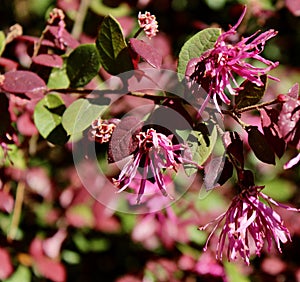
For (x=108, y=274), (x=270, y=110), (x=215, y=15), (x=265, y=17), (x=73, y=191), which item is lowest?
(x=108, y=274)

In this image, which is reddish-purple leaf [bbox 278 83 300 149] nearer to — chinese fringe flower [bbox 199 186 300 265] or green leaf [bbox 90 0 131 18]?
chinese fringe flower [bbox 199 186 300 265]

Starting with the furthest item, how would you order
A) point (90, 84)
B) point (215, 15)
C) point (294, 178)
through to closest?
1. point (215, 15)
2. point (294, 178)
3. point (90, 84)

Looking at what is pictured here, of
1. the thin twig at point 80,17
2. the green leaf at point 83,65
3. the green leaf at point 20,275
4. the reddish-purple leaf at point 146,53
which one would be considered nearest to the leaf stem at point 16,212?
the green leaf at point 20,275

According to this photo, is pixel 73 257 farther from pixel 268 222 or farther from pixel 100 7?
pixel 268 222

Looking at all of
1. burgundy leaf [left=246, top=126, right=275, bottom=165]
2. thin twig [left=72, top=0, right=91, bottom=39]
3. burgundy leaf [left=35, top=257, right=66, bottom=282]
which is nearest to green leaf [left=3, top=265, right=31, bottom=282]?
burgundy leaf [left=35, top=257, right=66, bottom=282]

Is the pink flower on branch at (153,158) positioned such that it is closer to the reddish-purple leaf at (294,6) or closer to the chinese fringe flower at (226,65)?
the chinese fringe flower at (226,65)

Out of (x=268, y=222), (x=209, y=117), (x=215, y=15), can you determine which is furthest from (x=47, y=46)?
(x=215, y=15)

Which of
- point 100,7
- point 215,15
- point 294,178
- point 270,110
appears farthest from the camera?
point 215,15

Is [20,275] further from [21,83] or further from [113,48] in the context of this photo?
[113,48]
